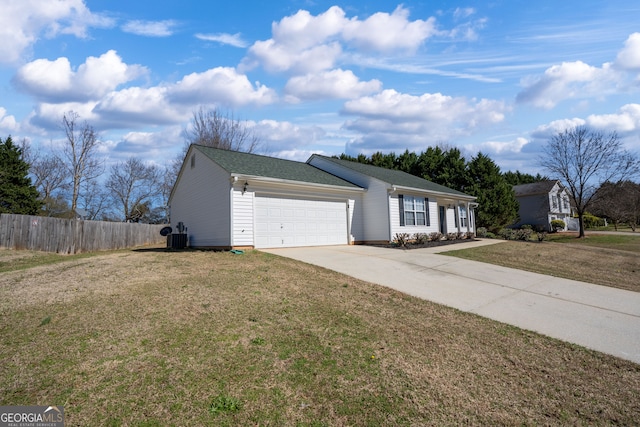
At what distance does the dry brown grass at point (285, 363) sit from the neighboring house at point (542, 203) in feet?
120

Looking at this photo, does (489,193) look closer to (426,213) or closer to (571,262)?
(426,213)

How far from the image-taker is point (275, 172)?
1438cm

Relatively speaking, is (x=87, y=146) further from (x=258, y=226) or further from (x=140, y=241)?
(x=258, y=226)

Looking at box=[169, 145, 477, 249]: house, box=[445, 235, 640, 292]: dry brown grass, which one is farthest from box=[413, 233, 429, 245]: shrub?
box=[445, 235, 640, 292]: dry brown grass

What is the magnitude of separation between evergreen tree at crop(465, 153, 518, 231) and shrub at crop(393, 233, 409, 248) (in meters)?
14.3

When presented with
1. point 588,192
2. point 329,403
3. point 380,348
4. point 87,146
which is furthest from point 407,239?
point 87,146

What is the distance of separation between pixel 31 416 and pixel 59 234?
15.2 meters

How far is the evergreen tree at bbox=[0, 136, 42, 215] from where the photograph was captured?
2144 cm

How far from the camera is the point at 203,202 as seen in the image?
1482cm

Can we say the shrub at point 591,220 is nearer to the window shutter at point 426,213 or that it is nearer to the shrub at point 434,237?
the window shutter at point 426,213

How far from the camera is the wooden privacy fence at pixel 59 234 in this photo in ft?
46.1

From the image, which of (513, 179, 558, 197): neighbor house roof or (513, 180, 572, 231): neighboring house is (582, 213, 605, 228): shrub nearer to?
(513, 180, 572, 231): neighboring house

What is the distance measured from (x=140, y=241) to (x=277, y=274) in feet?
51.9

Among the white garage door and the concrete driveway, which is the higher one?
the white garage door
